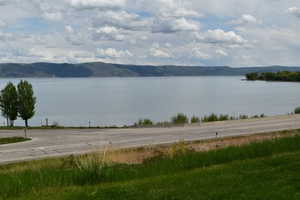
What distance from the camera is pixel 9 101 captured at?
44.2 meters

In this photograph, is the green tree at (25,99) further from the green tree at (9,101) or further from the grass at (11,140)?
the grass at (11,140)

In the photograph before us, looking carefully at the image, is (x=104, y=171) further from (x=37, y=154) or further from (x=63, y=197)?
(x=37, y=154)

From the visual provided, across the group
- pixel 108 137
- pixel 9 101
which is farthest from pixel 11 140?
pixel 9 101

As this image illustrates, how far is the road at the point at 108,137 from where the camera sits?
22578mm

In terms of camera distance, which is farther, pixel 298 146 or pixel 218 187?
pixel 298 146

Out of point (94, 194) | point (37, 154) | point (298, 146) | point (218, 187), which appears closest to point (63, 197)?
point (94, 194)

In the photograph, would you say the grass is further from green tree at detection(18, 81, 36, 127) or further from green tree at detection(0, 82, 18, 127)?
green tree at detection(0, 82, 18, 127)

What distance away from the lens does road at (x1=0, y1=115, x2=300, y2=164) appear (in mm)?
22578

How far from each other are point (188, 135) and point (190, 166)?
17158mm

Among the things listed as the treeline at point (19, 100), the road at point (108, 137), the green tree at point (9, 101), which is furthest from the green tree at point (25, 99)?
the road at point (108, 137)

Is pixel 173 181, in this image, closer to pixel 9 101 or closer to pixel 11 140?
pixel 11 140

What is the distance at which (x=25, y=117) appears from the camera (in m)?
43.9

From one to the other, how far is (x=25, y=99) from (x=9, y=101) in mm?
1978

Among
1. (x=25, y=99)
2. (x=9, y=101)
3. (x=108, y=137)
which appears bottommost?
(x=108, y=137)
